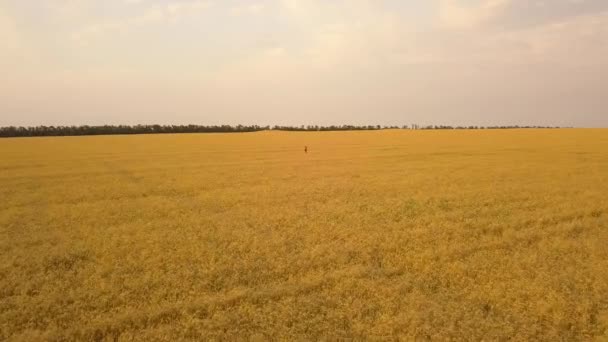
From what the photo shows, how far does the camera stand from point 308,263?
16.4ft

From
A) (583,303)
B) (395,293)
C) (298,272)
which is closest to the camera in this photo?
(583,303)

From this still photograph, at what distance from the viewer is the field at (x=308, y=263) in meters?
3.59

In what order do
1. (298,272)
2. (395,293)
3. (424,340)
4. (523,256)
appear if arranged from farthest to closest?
(523,256) → (298,272) → (395,293) → (424,340)

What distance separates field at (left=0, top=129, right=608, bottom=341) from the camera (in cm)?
359

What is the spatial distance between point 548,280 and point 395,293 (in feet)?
5.62

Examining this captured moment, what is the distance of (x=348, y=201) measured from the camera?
879 cm

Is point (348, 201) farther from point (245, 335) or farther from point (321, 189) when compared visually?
point (245, 335)

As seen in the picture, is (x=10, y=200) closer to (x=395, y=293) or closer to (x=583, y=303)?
(x=395, y=293)

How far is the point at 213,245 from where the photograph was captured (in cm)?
578

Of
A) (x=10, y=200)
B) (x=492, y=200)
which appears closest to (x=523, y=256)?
(x=492, y=200)

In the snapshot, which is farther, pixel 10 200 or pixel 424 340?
pixel 10 200

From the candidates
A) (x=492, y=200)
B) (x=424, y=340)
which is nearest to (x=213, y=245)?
(x=424, y=340)

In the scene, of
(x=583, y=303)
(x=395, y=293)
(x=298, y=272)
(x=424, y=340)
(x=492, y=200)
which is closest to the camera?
(x=424, y=340)

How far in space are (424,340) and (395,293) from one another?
0.85 m
